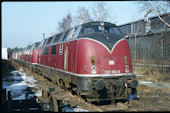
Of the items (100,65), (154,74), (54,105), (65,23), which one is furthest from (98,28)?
(65,23)

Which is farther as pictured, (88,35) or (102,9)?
(102,9)

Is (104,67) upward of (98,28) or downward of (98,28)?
downward

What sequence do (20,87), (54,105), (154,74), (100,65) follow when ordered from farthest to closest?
(154,74) < (20,87) < (100,65) < (54,105)

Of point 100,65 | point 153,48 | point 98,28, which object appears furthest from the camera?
point 153,48

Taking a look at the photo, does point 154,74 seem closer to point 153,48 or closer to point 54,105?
point 153,48

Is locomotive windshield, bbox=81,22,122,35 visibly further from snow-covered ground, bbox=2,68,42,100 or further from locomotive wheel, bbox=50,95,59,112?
snow-covered ground, bbox=2,68,42,100

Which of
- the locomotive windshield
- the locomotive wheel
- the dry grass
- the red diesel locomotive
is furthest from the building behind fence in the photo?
the locomotive wheel

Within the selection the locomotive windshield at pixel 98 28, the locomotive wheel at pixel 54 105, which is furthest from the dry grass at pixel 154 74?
the locomotive wheel at pixel 54 105

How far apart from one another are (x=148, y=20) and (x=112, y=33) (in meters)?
23.2

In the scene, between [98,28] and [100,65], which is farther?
[98,28]

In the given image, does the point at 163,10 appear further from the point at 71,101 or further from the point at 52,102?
the point at 52,102

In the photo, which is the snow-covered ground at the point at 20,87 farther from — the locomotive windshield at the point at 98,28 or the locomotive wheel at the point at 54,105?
the locomotive windshield at the point at 98,28

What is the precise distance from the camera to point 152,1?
14469mm

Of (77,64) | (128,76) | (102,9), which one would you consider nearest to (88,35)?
(77,64)
